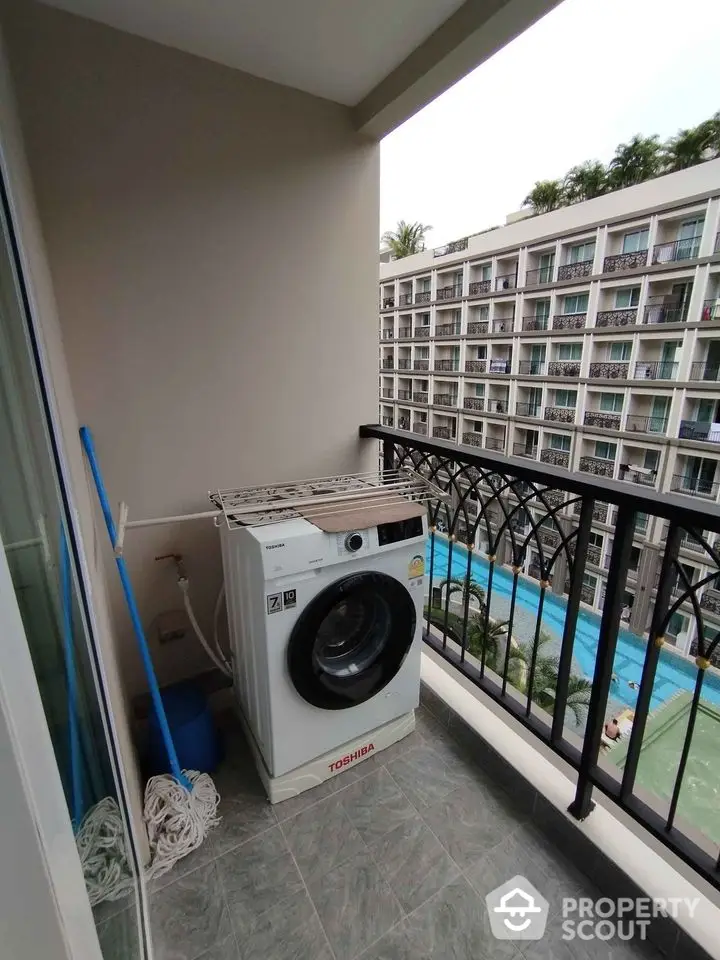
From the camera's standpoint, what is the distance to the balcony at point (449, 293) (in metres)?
2.43

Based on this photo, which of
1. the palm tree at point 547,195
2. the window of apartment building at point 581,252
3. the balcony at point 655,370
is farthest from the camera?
the palm tree at point 547,195

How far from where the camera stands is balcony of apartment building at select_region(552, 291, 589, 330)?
6.11 ft

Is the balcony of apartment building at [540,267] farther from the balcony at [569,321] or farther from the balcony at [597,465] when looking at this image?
the balcony at [597,465]

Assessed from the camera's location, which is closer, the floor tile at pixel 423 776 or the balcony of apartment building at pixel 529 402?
the floor tile at pixel 423 776

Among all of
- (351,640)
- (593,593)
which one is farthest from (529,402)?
(351,640)

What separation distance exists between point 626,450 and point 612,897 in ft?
4.79

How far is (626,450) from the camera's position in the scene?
1.73 m

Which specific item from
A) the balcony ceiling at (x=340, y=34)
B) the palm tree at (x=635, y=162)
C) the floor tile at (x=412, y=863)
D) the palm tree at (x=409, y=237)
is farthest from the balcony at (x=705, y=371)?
the palm tree at (x=409, y=237)

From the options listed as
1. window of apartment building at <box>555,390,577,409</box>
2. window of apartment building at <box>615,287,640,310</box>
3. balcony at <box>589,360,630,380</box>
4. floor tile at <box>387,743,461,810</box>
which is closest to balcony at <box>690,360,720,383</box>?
balcony at <box>589,360,630,380</box>

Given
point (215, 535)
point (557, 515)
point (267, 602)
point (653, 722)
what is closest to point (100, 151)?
point (215, 535)

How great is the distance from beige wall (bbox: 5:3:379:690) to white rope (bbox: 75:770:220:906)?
20.4 inches

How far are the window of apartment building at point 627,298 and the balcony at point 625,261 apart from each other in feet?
0.27

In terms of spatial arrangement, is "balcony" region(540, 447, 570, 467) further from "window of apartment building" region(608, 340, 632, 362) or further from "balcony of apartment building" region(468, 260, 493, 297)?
"balcony of apartment building" region(468, 260, 493, 297)

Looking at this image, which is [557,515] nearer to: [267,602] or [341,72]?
[267,602]
